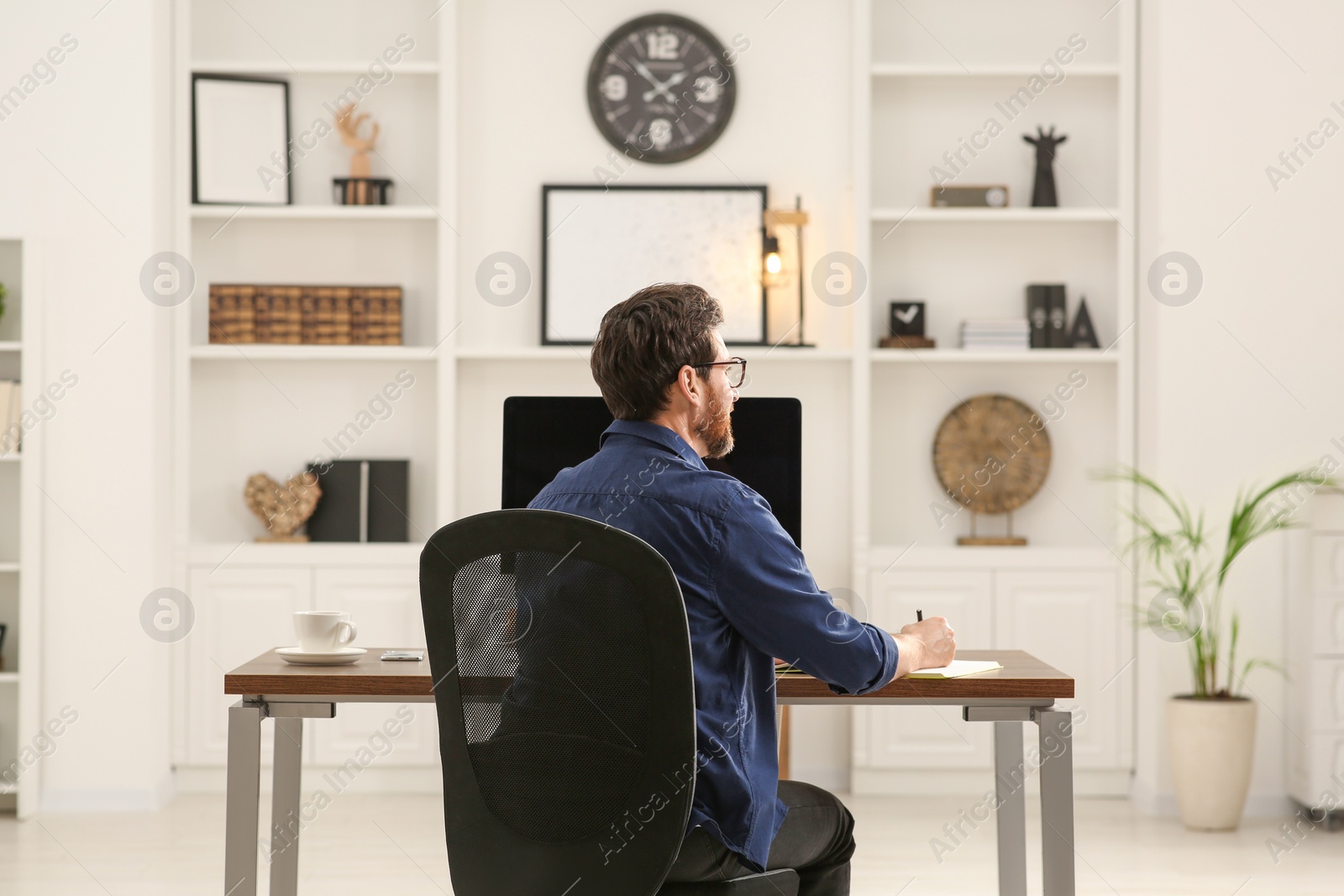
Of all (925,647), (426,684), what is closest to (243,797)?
(426,684)

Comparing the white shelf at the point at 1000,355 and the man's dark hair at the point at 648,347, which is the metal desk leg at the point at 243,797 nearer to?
the man's dark hair at the point at 648,347

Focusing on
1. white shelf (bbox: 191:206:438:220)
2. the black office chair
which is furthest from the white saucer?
white shelf (bbox: 191:206:438:220)

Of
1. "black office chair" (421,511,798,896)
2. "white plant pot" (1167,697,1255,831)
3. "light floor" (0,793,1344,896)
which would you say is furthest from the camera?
"white plant pot" (1167,697,1255,831)

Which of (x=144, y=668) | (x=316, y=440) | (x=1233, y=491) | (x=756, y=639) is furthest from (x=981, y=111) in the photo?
(x=144, y=668)

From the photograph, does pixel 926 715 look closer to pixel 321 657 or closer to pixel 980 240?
pixel 980 240

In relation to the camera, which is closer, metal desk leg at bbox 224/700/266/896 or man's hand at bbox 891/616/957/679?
man's hand at bbox 891/616/957/679

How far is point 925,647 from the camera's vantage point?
170cm

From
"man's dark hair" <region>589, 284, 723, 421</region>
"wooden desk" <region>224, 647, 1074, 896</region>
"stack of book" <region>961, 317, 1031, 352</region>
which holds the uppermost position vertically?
"stack of book" <region>961, 317, 1031, 352</region>

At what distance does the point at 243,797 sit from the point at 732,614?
899 millimetres

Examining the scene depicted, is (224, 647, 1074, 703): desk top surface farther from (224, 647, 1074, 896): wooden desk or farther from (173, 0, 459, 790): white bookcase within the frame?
(173, 0, 459, 790): white bookcase

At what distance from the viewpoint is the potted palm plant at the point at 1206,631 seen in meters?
3.47

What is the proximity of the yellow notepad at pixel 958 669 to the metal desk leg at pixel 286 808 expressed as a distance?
3.53ft

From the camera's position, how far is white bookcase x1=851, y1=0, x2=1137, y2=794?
391cm

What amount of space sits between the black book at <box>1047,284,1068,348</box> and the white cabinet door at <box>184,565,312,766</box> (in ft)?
8.63
